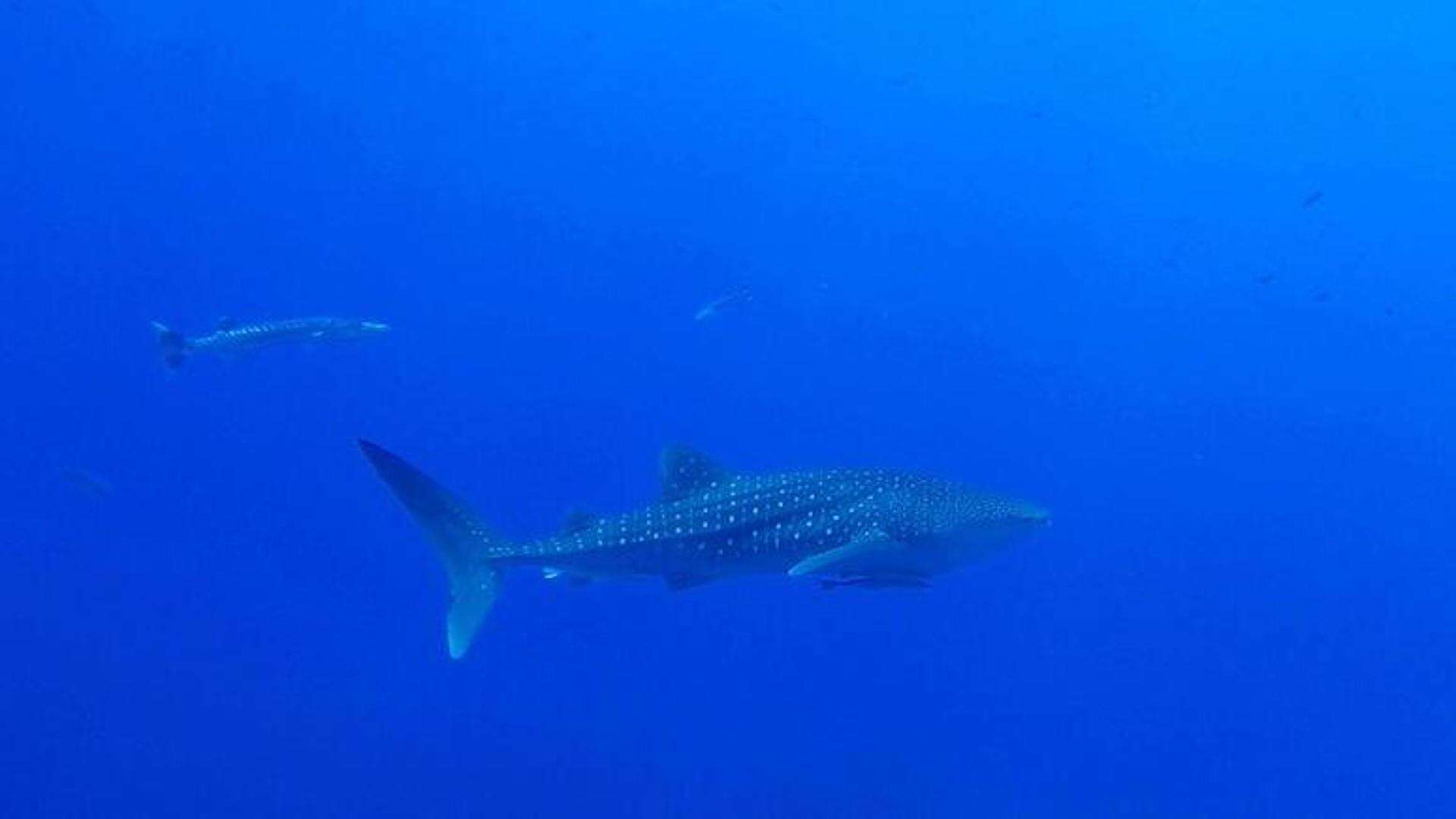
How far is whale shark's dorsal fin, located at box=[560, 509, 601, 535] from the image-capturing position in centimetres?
609

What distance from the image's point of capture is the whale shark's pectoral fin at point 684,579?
6055 millimetres

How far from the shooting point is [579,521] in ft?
20.1

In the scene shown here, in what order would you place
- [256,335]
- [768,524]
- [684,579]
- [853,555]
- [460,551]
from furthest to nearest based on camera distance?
[256,335] < [460,551] < [684,579] < [768,524] < [853,555]

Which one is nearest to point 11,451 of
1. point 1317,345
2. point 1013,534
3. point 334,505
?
point 334,505

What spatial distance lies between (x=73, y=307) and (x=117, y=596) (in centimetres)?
631

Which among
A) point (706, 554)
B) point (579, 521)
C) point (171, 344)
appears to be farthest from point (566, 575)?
point (171, 344)

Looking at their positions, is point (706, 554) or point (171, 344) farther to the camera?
point (171, 344)

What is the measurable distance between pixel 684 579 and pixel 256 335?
5.37m

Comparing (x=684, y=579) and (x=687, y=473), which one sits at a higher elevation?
(x=687, y=473)

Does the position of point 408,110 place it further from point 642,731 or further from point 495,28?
point 642,731

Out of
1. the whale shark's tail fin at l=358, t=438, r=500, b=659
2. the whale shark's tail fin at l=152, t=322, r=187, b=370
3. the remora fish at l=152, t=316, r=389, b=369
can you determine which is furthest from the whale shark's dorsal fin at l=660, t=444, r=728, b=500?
the whale shark's tail fin at l=152, t=322, r=187, b=370

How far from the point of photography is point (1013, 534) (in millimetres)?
→ 6090

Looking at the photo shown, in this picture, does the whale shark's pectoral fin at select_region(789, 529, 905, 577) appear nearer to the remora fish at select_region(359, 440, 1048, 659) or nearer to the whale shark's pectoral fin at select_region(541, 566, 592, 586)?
the remora fish at select_region(359, 440, 1048, 659)

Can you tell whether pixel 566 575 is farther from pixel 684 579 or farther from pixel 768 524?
pixel 768 524
